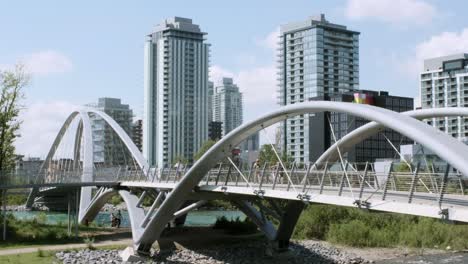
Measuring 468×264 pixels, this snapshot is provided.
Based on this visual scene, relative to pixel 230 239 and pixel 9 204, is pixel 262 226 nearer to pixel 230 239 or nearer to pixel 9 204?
pixel 230 239

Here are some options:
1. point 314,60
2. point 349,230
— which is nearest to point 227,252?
point 349,230

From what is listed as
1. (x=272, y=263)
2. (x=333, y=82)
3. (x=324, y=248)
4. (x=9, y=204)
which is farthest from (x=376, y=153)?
(x=272, y=263)

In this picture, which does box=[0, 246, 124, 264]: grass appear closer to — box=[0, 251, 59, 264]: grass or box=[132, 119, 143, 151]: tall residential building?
box=[0, 251, 59, 264]: grass

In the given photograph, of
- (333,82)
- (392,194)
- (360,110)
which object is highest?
(333,82)

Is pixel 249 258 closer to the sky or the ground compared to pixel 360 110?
closer to the ground

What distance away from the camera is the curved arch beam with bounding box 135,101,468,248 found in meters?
15.8

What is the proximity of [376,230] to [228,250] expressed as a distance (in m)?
12.3

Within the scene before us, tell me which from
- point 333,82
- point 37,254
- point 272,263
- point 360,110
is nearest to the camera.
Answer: point 360,110

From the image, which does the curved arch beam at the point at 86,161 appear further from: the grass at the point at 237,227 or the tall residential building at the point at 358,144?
the tall residential building at the point at 358,144

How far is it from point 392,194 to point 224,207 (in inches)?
2618

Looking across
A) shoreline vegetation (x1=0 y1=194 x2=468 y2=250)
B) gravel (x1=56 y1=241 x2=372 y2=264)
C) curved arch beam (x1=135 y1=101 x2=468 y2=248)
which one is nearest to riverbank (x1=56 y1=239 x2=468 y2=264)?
gravel (x1=56 y1=241 x2=372 y2=264)

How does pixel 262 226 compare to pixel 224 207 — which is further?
pixel 224 207

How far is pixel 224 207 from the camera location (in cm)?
8719

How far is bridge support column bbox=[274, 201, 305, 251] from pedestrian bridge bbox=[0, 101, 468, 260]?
53 mm
